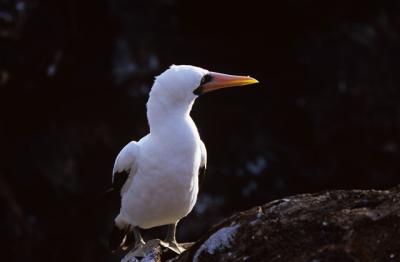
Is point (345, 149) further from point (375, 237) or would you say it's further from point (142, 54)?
point (375, 237)

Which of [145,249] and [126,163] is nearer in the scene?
[145,249]

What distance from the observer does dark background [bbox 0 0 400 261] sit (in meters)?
14.3

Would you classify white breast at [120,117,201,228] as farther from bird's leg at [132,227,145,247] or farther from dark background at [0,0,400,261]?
dark background at [0,0,400,261]

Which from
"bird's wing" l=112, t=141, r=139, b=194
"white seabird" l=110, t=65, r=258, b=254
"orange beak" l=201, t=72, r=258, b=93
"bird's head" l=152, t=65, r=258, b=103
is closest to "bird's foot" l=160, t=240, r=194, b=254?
"white seabird" l=110, t=65, r=258, b=254

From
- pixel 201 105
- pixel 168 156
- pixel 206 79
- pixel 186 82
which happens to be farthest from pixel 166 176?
pixel 201 105

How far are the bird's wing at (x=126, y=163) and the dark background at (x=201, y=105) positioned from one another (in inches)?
222

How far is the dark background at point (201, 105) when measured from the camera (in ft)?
46.8

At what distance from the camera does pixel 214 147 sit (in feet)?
46.8

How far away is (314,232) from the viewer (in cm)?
603

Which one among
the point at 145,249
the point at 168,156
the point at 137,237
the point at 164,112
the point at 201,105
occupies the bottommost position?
the point at 201,105

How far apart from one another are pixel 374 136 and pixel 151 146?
733 centimetres

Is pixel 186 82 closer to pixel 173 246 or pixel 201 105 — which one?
pixel 173 246

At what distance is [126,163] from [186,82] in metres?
0.94

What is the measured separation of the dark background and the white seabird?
5.78 meters
